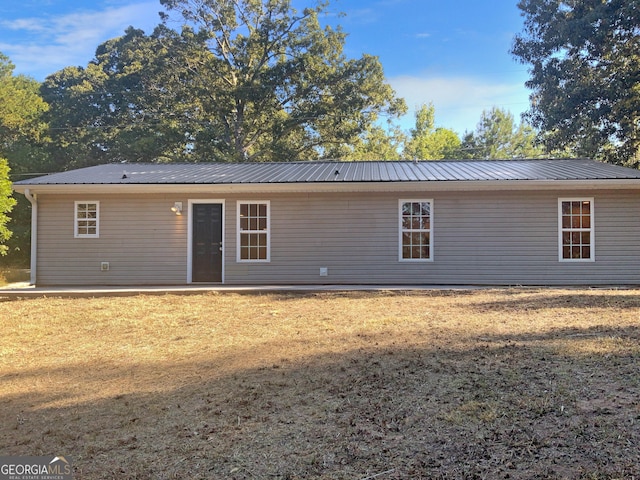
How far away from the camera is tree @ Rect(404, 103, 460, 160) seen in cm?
4081

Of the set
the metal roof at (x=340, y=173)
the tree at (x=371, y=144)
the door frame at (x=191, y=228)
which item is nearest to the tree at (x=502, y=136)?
the tree at (x=371, y=144)

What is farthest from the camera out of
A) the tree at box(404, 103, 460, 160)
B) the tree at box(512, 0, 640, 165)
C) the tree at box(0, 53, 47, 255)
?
the tree at box(404, 103, 460, 160)

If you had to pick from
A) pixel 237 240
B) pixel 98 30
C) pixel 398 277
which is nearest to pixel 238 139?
pixel 98 30

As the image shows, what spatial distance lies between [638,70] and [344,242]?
13.7 meters

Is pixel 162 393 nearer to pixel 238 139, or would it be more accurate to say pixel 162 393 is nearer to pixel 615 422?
pixel 615 422

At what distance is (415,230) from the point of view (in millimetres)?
10266

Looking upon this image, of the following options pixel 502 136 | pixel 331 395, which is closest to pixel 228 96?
pixel 331 395

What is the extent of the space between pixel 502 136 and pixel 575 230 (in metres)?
36.7

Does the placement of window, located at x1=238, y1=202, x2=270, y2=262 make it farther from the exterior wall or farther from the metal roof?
the metal roof

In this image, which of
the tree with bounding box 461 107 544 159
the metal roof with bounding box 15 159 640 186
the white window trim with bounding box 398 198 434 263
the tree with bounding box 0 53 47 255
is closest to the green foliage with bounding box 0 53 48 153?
the tree with bounding box 0 53 47 255

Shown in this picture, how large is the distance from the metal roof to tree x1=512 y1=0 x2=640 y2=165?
20.8 ft

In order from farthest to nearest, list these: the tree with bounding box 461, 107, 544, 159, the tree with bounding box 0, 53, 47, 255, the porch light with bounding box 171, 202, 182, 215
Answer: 1. the tree with bounding box 461, 107, 544, 159
2. the tree with bounding box 0, 53, 47, 255
3. the porch light with bounding box 171, 202, 182, 215

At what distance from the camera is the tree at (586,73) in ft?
53.6

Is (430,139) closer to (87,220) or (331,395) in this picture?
(87,220)
